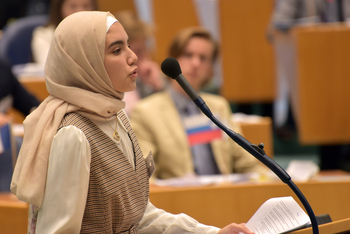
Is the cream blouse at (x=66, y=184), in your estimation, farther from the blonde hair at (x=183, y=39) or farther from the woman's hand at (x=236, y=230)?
the blonde hair at (x=183, y=39)

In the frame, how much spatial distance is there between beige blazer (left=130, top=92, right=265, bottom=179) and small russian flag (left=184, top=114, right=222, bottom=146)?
0.11 metres

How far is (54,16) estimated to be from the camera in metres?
3.33

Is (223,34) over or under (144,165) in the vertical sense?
under

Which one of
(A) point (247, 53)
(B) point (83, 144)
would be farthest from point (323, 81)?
(B) point (83, 144)

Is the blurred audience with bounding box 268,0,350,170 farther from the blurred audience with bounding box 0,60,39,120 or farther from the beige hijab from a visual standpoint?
the beige hijab

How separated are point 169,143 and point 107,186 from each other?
1.35 m

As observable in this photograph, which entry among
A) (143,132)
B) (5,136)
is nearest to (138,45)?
(143,132)

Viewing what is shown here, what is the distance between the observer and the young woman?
98cm

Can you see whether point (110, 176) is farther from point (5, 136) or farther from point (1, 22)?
point (1, 22)

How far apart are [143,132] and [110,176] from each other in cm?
133

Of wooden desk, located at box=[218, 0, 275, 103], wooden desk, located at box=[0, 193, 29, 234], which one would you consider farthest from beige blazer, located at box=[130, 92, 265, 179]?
wooden desk, located at box=[218, 0, 275, 103]

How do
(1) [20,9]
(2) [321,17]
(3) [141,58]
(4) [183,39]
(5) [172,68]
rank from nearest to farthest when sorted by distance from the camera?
(5) [172,68] < (4) [183,39] < (3) [141,58] < (2) [321,17] < (1) [20,9]

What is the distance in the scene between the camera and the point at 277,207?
3.73 feet

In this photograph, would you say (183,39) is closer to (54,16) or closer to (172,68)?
(54,16)
